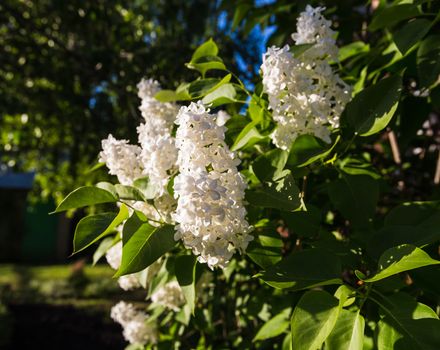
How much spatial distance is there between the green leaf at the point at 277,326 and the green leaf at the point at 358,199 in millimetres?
392

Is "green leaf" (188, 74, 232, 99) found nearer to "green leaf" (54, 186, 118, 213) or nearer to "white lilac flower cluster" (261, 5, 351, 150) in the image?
"white lilac flower cluster" (261, 5, 351, 150)

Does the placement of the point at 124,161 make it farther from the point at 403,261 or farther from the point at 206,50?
the point at 403,261

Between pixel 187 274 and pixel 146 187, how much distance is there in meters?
0.23

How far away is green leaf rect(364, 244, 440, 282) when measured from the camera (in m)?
0.71

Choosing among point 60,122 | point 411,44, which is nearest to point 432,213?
point 411,44

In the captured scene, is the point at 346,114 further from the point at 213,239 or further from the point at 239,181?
the point at 213,239

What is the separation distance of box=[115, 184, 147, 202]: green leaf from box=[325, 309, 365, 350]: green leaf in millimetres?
508

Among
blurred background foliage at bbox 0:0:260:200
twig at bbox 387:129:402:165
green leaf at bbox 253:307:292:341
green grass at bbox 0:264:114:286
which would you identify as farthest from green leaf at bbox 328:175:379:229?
green grass at bbox 0:264:114:286

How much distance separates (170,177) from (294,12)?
1.24 metres

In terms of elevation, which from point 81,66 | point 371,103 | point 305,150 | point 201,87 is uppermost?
point 81,66

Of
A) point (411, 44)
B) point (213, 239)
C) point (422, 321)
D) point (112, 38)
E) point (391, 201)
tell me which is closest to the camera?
point (422, 321)

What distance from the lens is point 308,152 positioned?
42.1 inches

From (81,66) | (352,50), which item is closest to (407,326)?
(352,50)

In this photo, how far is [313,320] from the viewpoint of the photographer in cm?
81
